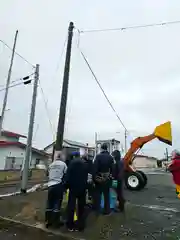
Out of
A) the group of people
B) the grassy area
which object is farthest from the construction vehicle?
the grassy area

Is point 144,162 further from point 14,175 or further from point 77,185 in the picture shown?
point 77,185

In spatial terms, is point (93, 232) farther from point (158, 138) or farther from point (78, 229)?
point (158, 138)

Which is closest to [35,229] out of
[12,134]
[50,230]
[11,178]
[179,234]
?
[50,230]

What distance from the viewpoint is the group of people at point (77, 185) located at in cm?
607

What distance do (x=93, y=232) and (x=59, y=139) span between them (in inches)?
163

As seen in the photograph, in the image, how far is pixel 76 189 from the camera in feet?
19.9

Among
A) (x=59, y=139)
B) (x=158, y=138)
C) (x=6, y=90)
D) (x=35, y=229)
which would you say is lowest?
(x=35, y=229)

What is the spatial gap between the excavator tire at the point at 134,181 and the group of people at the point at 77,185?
6.43 meters

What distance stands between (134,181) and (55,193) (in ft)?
26.3

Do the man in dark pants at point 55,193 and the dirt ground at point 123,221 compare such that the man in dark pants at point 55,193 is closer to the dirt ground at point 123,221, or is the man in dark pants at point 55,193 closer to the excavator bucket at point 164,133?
the dirt ground at point 123,221

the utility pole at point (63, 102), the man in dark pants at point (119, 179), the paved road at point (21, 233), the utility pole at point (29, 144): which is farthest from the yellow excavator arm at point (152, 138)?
the paved road at point (21, 233)

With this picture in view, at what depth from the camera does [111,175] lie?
7.09 metres

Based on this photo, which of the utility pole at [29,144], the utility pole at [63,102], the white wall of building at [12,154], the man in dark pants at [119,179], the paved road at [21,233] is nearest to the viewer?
the paved road at [21,233]

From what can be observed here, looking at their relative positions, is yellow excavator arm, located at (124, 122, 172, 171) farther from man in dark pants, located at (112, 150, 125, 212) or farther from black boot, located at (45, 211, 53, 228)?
black boot, located at (45, 211, 53, 228)
